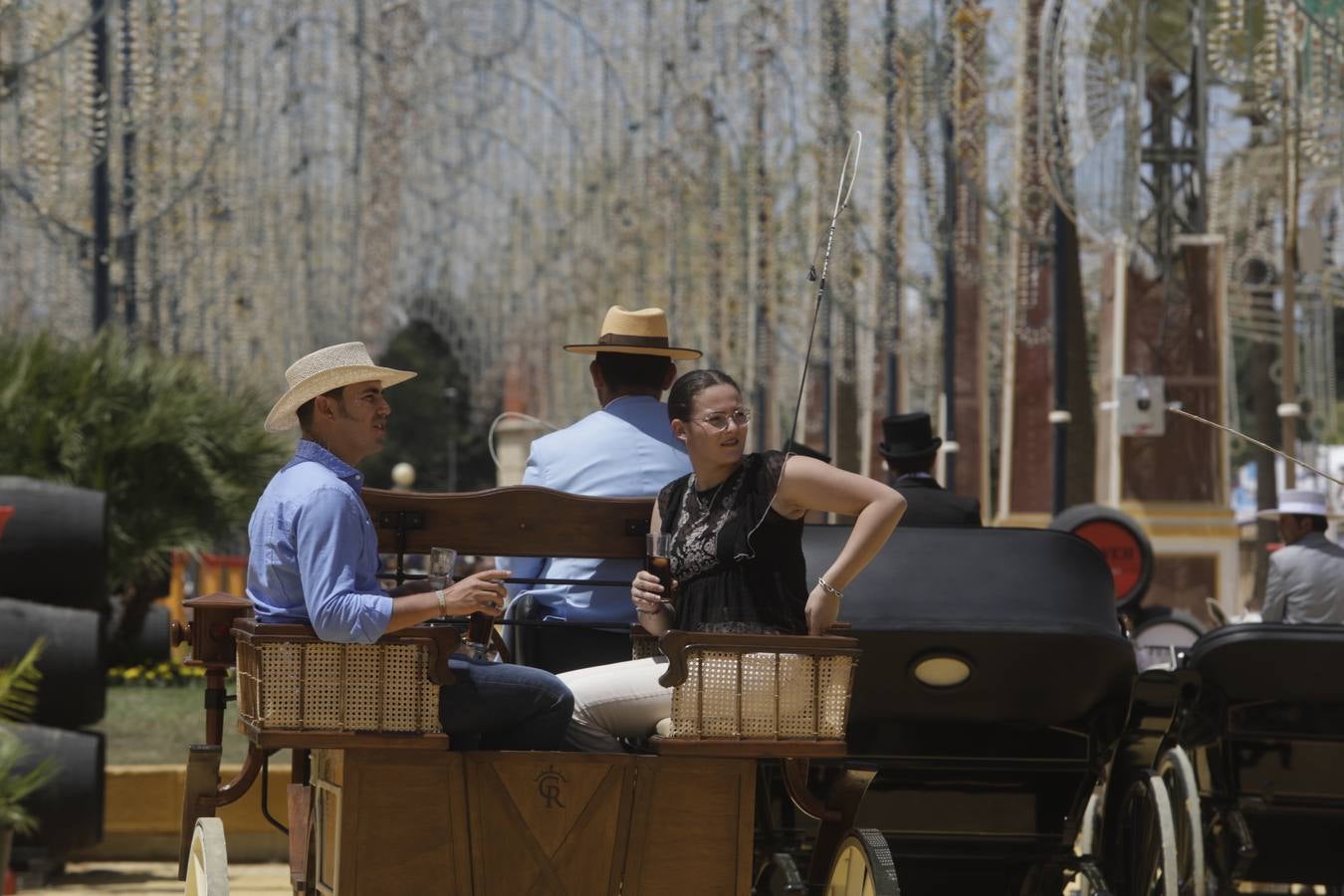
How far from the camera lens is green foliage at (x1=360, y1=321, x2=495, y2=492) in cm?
7538

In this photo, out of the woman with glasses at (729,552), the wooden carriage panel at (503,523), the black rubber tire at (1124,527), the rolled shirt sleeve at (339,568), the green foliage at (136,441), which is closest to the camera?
the rolled shirt sleeve at (339,568)

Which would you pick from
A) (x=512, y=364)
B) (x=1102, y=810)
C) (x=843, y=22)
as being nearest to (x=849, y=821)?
(x=1102, y=810)

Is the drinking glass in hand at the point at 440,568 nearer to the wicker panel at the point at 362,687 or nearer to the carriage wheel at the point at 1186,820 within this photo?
the wicker panel at the point at 362,687

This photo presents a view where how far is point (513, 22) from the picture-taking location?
90.4ft

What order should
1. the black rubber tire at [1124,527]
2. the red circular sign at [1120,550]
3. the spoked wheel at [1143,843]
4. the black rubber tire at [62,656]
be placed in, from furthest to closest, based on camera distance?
the red circular sign at [1120,550] < the black rubber tire at [1124,527] < the black rubber tire at [62,656] < the spoked wheel at [1143,843]

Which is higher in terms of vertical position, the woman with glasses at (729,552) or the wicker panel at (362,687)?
the woman with glasses at (729,552)

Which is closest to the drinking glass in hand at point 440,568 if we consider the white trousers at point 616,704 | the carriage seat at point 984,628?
the white trousers at point 616,704

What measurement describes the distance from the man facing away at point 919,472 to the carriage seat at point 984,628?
4.90 feet

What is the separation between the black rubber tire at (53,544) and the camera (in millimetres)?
10188

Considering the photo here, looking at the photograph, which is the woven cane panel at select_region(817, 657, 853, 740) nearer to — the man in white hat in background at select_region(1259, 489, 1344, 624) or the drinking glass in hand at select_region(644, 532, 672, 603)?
the drinking glass in hand at select_region(644, 532, 672, 603)

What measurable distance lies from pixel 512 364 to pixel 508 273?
9612mm

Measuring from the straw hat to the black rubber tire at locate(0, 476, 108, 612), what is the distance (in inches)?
202

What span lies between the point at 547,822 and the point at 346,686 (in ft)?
1.84

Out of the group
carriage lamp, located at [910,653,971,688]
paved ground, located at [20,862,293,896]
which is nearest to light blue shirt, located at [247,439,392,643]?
carriage lamp, located at [910,653,971,688]
